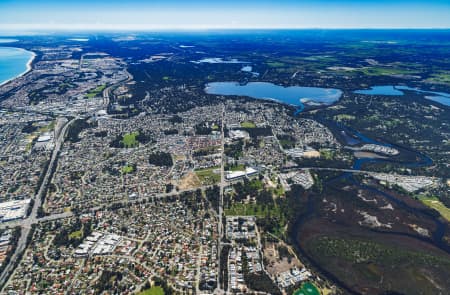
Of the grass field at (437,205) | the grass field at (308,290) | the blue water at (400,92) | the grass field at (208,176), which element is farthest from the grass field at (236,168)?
the blue water at (400,92)

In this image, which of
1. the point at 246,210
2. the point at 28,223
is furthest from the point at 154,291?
the point at 28,223

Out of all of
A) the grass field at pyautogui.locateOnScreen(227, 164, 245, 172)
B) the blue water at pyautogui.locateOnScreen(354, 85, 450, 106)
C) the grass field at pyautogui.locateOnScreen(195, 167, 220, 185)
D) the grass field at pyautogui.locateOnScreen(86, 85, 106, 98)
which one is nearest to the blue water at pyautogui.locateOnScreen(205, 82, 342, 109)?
the blue water at pyautogui.locateOnScreen(354, 85, 450, 106)

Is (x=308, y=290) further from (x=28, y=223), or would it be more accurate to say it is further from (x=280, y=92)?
(x=280, y=92)

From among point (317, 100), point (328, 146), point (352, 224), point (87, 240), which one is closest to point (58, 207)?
point (87, 240)

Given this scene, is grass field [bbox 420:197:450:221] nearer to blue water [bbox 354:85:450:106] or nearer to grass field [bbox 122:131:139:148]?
grass field [bbox 122:131:139:148]

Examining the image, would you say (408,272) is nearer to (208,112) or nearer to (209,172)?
(209,172)

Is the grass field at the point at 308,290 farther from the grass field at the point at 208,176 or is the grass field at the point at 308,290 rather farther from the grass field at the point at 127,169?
the grass field at the point at 127,169

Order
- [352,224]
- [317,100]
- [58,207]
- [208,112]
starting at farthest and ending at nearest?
[317,100] < [208,112] < [58,207] < [352,224]
